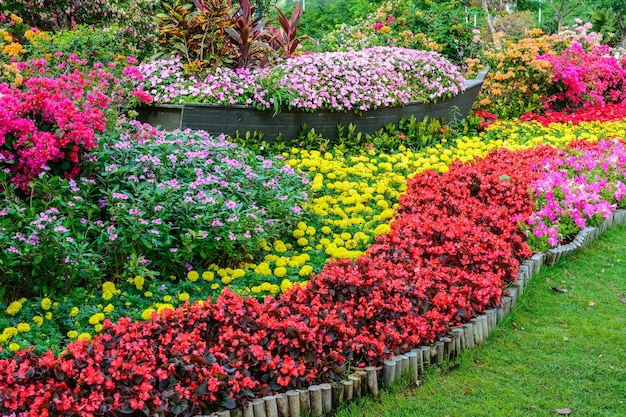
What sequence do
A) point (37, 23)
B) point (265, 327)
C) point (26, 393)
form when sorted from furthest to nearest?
point (37, 23) → point (265, 327) → point (26, 393)

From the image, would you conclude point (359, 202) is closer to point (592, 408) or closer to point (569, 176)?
point (569, 176)

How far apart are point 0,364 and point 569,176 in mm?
4873

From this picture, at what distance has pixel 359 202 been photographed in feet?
18.6

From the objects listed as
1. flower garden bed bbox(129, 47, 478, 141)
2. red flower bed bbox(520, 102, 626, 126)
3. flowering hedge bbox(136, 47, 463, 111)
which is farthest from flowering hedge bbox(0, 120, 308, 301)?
red flower bed bbox(520, 102, 626, 126)

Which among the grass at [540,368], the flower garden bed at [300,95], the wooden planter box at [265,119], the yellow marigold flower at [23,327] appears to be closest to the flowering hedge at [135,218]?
the yellow marigold flower at [23,327]

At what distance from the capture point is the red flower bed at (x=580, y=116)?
9656 mm

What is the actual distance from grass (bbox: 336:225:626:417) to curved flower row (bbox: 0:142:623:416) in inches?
8.2

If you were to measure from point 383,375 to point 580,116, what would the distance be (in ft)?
→ 25.5

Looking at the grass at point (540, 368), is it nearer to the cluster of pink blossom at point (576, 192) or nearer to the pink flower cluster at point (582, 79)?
the cluster of pink blossom at point (576, 192)

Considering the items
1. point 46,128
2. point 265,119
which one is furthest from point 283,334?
point 265,119

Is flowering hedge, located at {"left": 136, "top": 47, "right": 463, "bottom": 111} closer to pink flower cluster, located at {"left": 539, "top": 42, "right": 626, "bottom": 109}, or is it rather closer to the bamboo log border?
pink flower cluster, located at {"left": 539, "top": 42, "right": 626, "bottom": 109}

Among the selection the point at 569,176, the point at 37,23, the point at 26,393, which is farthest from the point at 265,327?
the point at 37,23

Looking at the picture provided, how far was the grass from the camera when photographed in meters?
3.20

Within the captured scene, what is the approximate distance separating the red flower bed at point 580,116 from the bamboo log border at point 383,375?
5.83 meters
